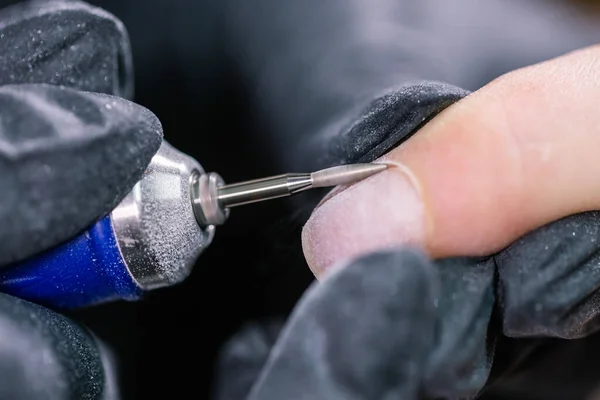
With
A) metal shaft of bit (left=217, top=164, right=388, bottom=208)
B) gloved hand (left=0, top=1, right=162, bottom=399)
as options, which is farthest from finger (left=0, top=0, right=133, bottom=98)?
metal shaft of bit (left=217, top=164, right=388, bottom=208)

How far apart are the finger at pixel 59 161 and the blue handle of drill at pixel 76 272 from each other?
2cm

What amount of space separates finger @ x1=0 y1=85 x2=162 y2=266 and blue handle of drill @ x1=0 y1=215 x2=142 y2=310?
2 centimetres

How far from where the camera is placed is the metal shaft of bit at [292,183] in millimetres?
340

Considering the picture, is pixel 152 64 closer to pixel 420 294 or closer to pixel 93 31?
pixel 93 31

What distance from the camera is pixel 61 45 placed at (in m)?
0.39

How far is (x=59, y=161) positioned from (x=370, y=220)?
182 millimetres

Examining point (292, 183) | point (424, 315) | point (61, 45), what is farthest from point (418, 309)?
point (61, 45)

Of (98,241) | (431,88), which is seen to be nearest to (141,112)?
(98,241)

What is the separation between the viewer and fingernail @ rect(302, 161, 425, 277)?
32cm

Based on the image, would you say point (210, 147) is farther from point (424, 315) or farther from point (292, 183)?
point (424, 315)

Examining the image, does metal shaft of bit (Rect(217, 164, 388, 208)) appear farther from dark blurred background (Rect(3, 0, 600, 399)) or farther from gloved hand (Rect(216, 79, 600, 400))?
dark blurred background (Rect(3, 0, 600, 399))

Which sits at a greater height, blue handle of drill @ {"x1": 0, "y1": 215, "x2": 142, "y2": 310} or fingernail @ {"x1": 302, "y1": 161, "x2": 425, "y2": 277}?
fingernail @ {"x1": 302, "y1": 161, "x2": 425, "y2": 277}

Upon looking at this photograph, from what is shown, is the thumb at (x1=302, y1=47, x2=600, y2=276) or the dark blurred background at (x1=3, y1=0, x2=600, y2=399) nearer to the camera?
the thumb at (x1=302, y1=47, x2=600, y2=276)

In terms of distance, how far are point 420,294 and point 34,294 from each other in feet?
0.81
